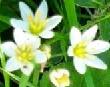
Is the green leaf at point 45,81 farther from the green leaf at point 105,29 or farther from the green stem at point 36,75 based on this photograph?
the green leaf at point 105,29

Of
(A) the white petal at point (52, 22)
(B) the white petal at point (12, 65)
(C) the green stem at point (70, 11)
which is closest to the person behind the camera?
(B) the white petal at point (12, 65)

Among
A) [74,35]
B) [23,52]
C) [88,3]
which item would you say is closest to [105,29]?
[88,3]

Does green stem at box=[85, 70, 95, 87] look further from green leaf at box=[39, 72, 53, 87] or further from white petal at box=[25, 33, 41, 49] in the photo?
white petal at box=[25, 33, 41, 49]

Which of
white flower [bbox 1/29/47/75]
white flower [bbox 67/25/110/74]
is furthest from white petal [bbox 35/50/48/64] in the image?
white flower [bbox 67/25/110/74]

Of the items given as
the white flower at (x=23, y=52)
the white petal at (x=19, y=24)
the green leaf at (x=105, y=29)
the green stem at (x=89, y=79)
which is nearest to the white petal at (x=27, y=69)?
the white flower at (x=23, y=52)

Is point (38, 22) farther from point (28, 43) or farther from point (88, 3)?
point (88, 3)

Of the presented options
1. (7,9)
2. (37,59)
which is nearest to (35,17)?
(37,59)
